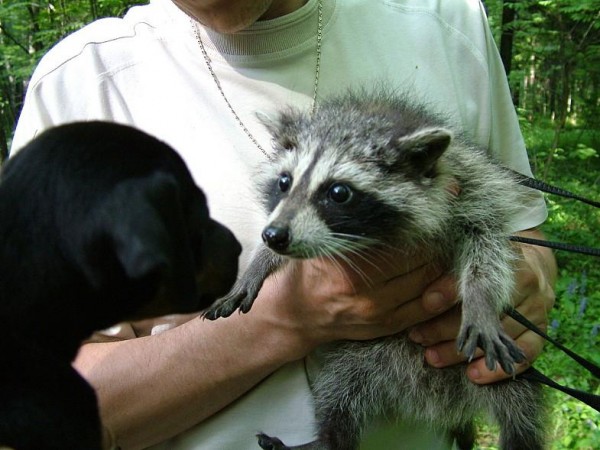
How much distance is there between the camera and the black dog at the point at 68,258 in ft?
3.48

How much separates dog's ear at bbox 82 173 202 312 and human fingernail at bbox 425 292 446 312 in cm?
93

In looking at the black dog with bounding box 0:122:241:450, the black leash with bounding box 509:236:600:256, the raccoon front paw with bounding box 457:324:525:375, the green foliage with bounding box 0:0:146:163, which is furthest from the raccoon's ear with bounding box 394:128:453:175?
the green foliage with bounding box 0:0:146:163

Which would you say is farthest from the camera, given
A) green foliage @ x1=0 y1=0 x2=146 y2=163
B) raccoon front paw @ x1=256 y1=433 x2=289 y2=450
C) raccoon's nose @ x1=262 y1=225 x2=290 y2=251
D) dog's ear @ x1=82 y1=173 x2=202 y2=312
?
green foliage @ x1=0 y1=0 x2=146 y2=163

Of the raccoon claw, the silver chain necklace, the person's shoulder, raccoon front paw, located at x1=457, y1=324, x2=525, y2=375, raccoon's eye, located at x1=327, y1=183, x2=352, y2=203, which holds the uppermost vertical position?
the person's shoulder

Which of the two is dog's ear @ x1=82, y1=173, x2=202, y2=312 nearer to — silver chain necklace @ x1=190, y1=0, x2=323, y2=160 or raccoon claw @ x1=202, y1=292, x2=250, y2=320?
raccoon claw @ x1=202, y1=292, x2=250, y2=320

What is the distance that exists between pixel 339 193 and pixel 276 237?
291 millimetres

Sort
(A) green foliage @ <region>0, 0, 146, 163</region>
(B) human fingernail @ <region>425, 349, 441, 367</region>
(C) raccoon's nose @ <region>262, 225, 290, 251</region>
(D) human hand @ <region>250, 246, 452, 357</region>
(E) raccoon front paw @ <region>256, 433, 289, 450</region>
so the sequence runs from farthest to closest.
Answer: (A) green foliage @ <region>0, 0, 146, 163</region>, (B) human fingernail @ <region>425, 349, 441, 367</region>, (E) raccoon front paw @ <region>256, 433, 289, 450</region>, (D) human hand @ <region>250, 246, 452, 357</region>, (C) raccoon's nose @ <region>262, 225, 290, 251</region>

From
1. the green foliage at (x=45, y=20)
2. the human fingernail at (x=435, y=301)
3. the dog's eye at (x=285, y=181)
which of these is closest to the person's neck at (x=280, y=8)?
the dog's eye at (x=285, y=181)

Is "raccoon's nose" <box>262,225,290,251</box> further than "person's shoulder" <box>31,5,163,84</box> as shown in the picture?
No

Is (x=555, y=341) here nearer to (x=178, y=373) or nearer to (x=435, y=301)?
(x=435, y=301)

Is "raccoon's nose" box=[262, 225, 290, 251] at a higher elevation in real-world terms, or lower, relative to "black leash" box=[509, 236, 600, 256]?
higher

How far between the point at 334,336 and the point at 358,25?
42.6 inches

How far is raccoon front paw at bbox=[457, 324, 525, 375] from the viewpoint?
1.82 metres

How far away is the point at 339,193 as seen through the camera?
186cm
